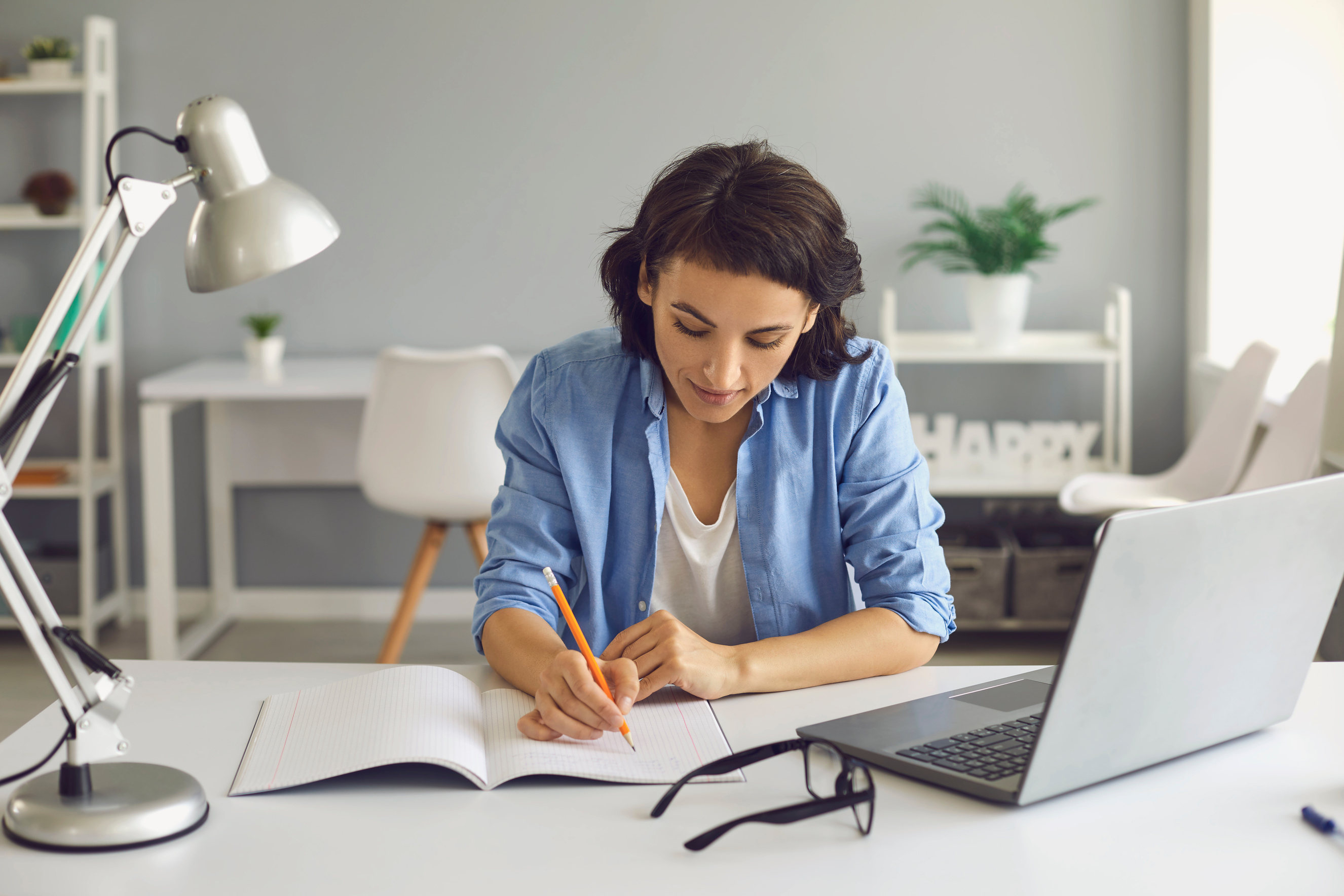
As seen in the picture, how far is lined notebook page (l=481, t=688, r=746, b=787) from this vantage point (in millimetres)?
877

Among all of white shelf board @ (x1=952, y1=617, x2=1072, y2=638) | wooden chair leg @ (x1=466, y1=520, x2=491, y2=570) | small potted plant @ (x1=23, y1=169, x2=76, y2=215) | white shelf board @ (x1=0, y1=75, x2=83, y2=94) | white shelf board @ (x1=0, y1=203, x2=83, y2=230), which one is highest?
white shelf board @ (x1=0, y1=75, x2=83, y2=94)

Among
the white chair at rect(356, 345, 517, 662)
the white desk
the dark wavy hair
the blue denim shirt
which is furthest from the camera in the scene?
the white chair at rect(356, 345, 517, 662)

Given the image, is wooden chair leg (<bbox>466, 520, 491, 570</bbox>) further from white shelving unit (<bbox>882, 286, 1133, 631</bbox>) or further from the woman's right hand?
the woman's right hand

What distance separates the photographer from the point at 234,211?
827 millimetres

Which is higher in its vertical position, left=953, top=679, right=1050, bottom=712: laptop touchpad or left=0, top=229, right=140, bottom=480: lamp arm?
left=0, top=229, right=140, bottom=480: lamp arm

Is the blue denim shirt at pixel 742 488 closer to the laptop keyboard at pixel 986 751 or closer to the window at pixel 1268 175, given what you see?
the laptop keyboard at pixel 986 751

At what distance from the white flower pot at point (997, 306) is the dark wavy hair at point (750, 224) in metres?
1.93

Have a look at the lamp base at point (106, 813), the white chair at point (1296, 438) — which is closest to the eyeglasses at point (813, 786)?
the lamp base at point (106, 813)

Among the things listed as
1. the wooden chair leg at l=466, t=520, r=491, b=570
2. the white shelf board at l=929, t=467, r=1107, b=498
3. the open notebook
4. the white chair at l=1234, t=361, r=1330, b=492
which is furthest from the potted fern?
the open notebook

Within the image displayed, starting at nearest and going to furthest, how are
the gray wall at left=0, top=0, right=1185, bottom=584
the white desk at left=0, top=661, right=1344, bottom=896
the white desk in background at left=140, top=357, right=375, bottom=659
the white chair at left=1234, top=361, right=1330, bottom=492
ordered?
the white desk at left=0, top=661, right=1344, bottom=896
the white chair at left=1234, top=361, right=1330, bottom=492
the white desk in background at left=140, top=357, right=375, bottom=659
the gray wall at left=0, top=0, right=1185, bottom=584

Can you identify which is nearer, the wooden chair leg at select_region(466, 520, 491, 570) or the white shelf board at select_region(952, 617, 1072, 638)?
the wooden chair leg at select_region(466, 520, 491, 570)

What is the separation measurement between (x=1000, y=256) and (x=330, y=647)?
7.09ft

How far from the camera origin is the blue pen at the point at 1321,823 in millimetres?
781

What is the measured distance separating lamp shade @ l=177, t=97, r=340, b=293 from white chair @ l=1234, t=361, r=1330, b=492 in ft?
7.07
